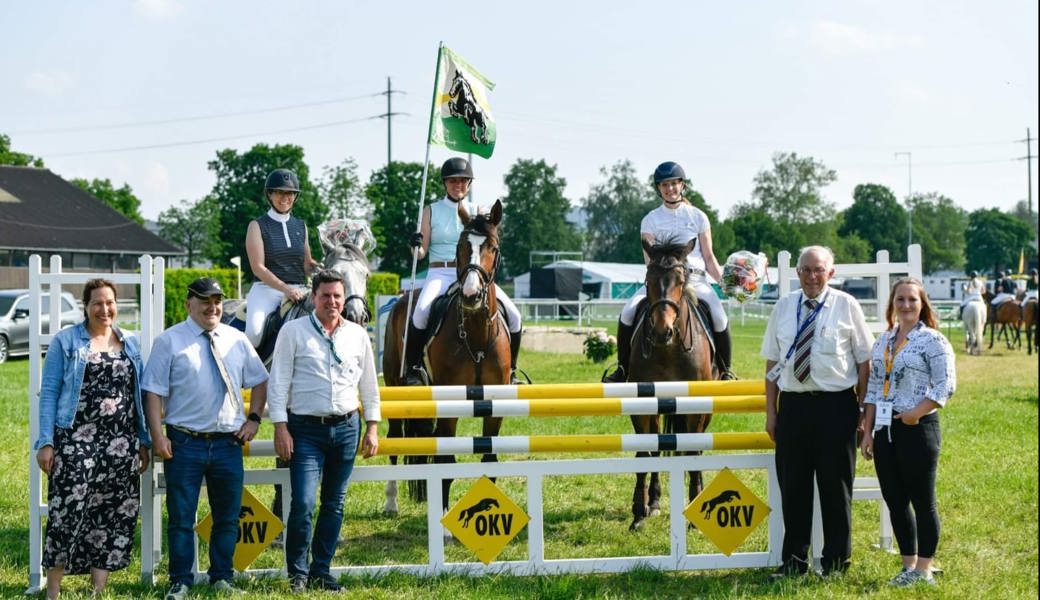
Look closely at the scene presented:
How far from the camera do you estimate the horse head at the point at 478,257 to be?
715cm

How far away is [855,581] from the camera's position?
19.3 feet

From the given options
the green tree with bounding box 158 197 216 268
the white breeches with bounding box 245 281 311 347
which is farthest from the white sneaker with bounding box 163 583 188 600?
the green tree with bounding box 158 197 216 268

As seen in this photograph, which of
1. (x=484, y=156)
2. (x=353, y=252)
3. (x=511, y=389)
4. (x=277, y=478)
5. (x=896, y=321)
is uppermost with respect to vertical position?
(x=484, y=156)

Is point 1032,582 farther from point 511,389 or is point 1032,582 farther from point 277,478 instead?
point 277,478

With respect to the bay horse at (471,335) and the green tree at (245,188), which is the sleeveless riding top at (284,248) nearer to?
the bay horse at (471,335)

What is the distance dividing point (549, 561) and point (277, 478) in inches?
68.2

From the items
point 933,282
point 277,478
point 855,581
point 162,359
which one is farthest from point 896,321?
point 933,282

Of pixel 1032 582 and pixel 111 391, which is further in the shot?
pixel 1032 582

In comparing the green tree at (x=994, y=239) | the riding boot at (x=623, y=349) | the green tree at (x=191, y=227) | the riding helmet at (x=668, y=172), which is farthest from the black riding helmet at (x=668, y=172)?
the green tree at (x=994, y=239)

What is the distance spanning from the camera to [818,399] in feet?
19.2

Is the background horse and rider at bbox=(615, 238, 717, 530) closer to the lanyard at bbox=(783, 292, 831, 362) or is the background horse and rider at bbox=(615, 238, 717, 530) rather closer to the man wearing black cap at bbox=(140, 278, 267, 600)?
the lanyard at bbox=(783, 292, 831, 362)

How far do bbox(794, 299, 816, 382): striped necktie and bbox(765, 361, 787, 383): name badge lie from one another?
123mm

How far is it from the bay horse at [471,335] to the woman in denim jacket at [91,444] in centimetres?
238

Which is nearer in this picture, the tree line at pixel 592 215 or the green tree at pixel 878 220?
the tree line at pixel 592 215
